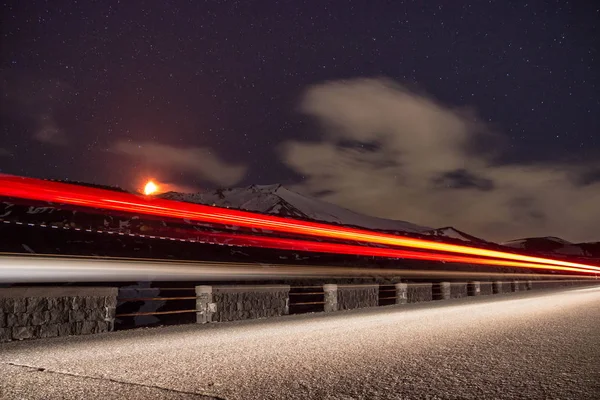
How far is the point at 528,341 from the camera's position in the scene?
20.8 ft

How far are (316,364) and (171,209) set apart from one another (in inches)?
281

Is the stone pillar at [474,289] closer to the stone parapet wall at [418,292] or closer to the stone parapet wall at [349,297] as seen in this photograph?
the stone parapet wall at [418,292]

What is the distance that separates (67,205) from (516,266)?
26.0 metres

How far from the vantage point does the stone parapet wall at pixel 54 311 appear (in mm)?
7016

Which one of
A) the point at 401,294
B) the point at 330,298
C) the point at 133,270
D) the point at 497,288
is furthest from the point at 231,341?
the point at 497,288

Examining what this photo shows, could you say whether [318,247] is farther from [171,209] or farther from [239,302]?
[239,302]

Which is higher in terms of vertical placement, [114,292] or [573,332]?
[114,292]

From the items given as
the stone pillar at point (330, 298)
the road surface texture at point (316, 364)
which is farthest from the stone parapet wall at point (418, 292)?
the road surface texture at point (316, 364)

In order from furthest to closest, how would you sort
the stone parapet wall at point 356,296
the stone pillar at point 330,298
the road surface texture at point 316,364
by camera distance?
the stone parapet wall at point 356,296 < the stone pillar at point 330,298 < the road surface texture at point 316,364

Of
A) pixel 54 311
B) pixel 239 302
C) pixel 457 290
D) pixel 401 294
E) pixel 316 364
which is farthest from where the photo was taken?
pixel 457 290

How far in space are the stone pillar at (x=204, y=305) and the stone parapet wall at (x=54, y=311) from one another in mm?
1833

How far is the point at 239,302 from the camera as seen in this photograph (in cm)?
1056

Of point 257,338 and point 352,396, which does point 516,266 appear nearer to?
point 257,338

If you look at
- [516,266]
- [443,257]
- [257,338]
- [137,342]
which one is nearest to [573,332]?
[257,338]
